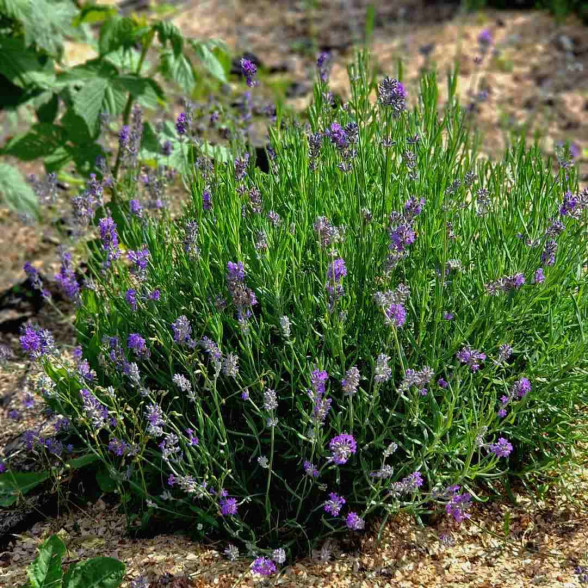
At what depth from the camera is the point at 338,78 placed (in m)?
6.74

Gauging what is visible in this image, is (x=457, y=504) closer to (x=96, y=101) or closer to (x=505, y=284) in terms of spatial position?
(x=505, y=284)

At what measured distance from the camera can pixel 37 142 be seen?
4.11 meters

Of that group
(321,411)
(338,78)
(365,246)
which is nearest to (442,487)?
(321,411)

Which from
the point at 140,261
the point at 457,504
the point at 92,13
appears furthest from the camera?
the point at 92,13

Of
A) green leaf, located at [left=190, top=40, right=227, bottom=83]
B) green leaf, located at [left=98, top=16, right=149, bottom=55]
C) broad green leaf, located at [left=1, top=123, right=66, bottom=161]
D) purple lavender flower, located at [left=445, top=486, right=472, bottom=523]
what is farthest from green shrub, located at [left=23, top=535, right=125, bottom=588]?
green leaf, located at [left=98, top=16, right=149, bottom=55]

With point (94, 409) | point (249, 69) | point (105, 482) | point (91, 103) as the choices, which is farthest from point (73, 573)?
point (91, 103)

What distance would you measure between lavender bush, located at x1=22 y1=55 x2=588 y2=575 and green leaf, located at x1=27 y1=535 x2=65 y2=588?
292 millimetres

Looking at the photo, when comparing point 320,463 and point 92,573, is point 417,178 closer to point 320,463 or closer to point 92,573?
point 320,463

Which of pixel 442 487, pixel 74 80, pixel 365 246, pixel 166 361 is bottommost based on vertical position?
pixel 442 487

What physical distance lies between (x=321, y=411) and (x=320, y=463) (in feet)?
1.80

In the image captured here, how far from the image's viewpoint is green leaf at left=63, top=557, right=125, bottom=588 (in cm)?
236

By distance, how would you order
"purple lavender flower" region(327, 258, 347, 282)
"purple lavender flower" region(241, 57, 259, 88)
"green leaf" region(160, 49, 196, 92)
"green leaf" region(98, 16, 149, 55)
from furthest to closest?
"green leaf" region(98, 16, 149, 55) < "green leaf" region(160, 49, 196, 92) < "purple lavender flower" region(241, 57, 259, 88) < "purple lavender flower" region(327, 258, 347, 282)

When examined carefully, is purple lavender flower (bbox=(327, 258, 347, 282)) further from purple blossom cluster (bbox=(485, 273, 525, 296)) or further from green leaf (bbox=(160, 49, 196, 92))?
green leaf (bbox=(160, 49, 196, 92))

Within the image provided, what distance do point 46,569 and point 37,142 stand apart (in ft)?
7.97
